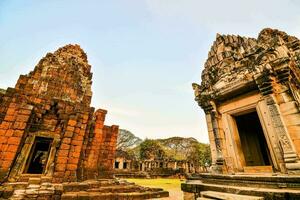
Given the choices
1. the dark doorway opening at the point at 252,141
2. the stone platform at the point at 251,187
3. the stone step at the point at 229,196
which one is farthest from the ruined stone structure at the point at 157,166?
the stone step at the point at 229,196

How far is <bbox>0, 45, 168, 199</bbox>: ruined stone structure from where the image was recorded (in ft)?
22.2

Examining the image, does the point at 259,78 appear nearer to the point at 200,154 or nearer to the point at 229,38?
the point at 229,38

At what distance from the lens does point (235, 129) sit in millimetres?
4523

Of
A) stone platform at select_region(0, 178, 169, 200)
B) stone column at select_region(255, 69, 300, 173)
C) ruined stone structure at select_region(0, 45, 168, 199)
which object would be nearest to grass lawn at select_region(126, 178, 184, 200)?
stone platform at select_region(0, 178, 169, 200)

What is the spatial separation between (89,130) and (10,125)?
141 inches

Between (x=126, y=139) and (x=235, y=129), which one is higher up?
(x=126, y=139)

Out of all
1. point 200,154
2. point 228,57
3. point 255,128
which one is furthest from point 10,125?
point 200,154

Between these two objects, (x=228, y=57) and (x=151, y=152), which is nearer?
(x=228, y=57)

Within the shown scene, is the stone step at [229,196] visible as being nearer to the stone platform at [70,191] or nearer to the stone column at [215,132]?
the stone column at [215,132]

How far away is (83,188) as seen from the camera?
684 cm

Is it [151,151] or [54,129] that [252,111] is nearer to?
[54,129]

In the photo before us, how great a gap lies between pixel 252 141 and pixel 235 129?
53.5 inches

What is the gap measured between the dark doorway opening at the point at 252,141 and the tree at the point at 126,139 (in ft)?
152

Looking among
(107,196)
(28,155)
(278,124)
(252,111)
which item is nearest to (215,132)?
(252,111)
